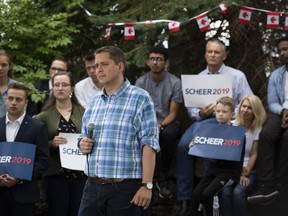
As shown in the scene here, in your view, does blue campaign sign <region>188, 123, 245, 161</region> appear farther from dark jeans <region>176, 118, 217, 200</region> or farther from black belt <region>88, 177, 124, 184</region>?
black belt <region>88, 177, 124, 184</region>

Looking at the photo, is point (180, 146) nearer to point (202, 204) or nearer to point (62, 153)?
point (202, 204)

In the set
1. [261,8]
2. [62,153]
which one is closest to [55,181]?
[62,153]

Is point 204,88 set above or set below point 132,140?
above

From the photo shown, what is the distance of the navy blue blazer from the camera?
6.91 meters

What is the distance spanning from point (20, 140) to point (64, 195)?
0.97 m

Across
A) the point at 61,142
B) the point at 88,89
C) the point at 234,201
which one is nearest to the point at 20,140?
the point at 61,142

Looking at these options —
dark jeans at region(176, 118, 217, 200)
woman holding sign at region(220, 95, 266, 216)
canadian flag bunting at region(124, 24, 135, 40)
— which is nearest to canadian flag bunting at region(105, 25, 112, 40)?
canadian flag bunting at region(124, 24, 135, 40)

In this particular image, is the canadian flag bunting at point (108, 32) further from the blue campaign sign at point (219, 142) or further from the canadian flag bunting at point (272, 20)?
the blue campaign sign at point (219, 142)

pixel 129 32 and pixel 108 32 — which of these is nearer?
pixel 129 32

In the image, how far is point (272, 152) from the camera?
7.91m

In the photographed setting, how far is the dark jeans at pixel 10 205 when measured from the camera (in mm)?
6824

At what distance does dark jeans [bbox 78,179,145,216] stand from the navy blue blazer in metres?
1.75

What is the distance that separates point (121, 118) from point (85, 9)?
5464 mm

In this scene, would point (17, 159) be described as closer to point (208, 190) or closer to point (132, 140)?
point (132, 140)
